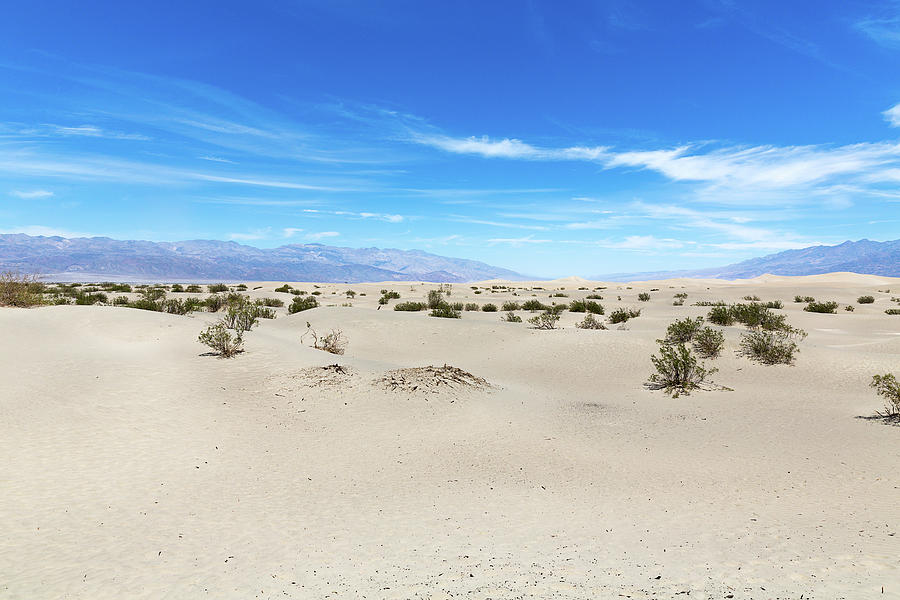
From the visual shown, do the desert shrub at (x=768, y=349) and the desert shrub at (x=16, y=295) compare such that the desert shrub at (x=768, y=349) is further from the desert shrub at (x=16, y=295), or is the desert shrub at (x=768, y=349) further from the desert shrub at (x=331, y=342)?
the desert shrub at (x=16, y=295)

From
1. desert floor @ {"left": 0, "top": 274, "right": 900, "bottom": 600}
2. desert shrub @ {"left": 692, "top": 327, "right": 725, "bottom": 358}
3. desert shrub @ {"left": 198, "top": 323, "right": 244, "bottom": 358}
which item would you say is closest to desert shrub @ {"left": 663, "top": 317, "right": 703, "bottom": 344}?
desert shrub @ {"left": 692, "top": 327, "right": 725, "bottom": 358}

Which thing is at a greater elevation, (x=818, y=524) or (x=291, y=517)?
(x=818, y=524)

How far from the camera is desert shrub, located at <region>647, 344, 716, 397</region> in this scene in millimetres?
10859

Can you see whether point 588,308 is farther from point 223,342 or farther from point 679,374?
point 223,342

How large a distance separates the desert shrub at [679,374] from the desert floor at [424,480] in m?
0.45

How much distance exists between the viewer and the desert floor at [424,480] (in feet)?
12.5

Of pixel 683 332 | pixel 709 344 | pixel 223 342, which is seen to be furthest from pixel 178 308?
pixel 709 344

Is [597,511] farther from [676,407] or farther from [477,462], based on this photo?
[676,407]

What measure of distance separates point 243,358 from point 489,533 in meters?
9.00

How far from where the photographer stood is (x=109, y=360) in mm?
10508

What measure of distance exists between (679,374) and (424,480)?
25.1ft

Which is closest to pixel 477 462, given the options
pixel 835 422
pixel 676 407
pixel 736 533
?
pixel 736 533

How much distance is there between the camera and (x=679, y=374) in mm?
11148

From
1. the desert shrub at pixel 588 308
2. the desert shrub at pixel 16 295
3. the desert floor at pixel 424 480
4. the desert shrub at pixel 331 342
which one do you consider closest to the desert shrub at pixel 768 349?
the desert floor at pixel 424 480
